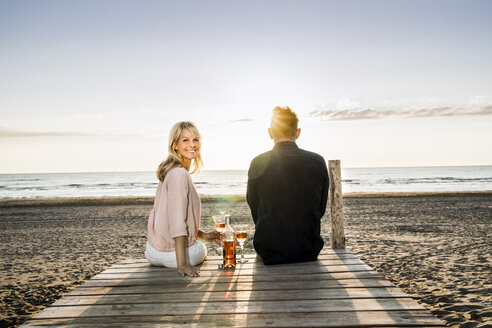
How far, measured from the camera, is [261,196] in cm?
402

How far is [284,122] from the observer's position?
398 cm

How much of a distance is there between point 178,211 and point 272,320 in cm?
153

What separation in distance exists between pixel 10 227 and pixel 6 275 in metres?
8.56

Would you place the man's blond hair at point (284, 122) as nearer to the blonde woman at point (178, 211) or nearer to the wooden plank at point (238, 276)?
the blonde woman at point (178, 211)

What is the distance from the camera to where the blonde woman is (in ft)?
12.2

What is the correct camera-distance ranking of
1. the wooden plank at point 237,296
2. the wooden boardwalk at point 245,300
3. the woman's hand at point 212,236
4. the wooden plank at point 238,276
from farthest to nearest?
the woman's hand at point 212,236 → the wooden plank at point 238,276 → the wooden plank at point 237,296 → the wooden boardwalk at point 245,300

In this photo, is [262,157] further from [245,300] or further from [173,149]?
[245,300]

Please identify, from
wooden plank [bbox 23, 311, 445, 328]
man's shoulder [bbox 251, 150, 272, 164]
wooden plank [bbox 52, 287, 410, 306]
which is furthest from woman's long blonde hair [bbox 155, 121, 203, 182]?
wooden plank [bbox 23, 311, 445, 328]

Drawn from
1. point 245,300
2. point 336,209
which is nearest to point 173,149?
point 245,300

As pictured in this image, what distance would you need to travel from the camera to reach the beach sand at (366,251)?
5.72 meters

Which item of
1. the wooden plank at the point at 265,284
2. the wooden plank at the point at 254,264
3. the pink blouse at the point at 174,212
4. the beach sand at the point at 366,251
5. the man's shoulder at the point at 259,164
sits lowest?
the beach sand at the point at 366,251

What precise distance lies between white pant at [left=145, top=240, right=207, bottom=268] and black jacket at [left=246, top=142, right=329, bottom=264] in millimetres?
712

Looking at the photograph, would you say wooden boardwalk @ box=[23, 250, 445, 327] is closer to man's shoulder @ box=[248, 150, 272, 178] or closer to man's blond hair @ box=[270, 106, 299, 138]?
man's shoulder @ box=[248, 150, 272, 178]

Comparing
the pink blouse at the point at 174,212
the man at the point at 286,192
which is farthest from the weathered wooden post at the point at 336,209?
the pink blouse at the point at 174,212
